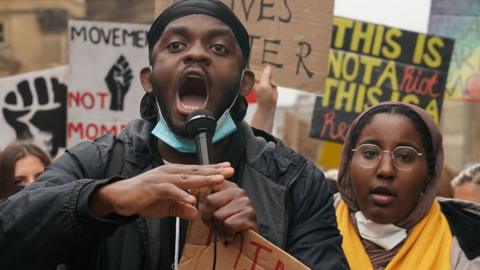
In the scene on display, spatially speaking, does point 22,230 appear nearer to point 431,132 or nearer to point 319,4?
point 431,132

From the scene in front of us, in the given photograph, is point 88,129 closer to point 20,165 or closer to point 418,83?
point 20,165

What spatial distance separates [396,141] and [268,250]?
3.92 feet

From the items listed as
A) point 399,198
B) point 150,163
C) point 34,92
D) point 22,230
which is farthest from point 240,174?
point 34,92

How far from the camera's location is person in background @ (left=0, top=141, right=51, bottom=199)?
14.7ft

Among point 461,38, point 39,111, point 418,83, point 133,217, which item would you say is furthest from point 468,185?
point 133,217

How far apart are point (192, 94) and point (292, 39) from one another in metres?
2.36

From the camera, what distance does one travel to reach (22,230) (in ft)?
6.56

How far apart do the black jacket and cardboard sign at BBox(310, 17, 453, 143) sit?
11.9 ft

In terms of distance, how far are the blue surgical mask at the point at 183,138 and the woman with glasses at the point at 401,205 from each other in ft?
2.87

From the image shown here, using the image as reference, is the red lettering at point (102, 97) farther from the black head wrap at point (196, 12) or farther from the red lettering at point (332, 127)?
the black head wrap at point (196, 12)

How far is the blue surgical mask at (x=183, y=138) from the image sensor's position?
2311 mm

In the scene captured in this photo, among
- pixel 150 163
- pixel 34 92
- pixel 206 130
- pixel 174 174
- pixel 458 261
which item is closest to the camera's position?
pixel 174 174

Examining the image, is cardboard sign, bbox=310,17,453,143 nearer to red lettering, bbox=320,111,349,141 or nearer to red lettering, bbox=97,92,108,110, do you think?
red lettering, bbox=320,111,349,141

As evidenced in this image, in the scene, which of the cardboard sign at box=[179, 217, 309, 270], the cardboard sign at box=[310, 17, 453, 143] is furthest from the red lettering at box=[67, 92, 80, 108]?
the cardboard sign at box=[179, 217, 309, 270]
